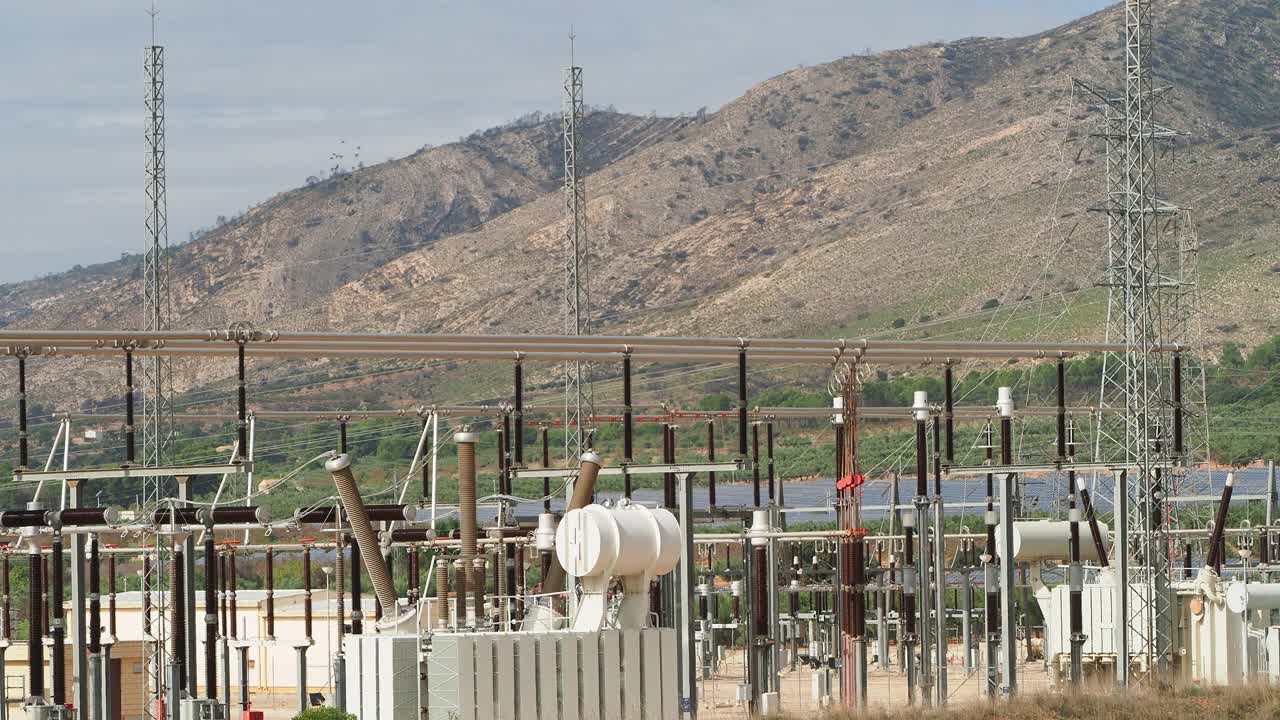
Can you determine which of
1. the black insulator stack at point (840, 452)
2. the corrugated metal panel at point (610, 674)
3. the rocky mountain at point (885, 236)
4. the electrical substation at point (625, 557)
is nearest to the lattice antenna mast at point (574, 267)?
the electrical substation at point (625, 557)

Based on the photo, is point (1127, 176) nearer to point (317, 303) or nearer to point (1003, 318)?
point (1003, 318)

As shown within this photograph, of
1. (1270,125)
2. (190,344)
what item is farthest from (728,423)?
(190,344)

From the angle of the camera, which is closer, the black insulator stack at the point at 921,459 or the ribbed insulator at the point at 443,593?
the ribbed insulator at the point at 443,593

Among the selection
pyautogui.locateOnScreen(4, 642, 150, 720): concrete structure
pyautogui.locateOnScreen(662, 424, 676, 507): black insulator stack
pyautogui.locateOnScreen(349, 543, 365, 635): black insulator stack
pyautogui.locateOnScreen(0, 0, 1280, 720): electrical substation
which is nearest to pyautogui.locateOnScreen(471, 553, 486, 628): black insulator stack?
pyautogui.locateOnScreen(0, 0, 1280, 720): electrical substation

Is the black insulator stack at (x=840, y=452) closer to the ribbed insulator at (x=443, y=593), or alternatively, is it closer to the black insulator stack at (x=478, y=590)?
the black insulator stack at (x=478, y=590)

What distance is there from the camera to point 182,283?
188 m

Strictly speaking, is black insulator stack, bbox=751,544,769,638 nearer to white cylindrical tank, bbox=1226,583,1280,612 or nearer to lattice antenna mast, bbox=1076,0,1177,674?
lattice antenna mast, bbox=1076,0,1177,674

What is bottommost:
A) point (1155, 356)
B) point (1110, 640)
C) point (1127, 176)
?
point (1110, 640)

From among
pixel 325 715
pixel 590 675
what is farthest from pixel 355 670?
pixel 590 675

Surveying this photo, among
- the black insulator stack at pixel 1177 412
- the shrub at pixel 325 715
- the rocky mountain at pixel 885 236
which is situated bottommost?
the shrub at pixel 325 715

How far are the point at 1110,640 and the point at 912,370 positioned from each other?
8274 centimetres

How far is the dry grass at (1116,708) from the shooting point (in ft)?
97.3

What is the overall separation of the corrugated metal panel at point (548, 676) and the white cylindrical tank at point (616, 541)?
1.11 m

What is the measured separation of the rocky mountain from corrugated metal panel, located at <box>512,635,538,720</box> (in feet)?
277
